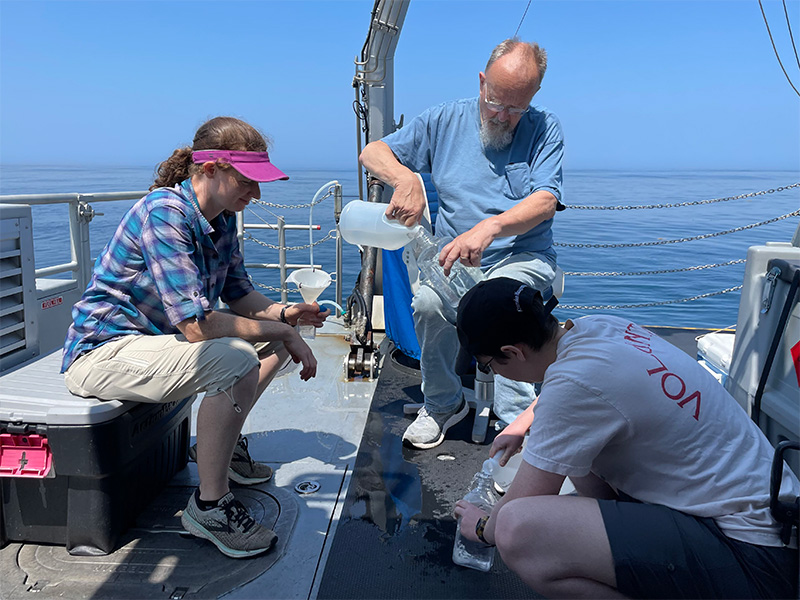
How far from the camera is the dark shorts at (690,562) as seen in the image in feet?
4.23

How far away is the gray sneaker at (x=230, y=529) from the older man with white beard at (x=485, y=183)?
3.05 feet

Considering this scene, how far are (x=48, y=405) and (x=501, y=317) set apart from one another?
135 centimetres

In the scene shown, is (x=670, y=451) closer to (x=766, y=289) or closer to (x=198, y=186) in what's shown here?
(x=766, y=289)

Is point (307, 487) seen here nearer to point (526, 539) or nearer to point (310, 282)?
point (526, 539)

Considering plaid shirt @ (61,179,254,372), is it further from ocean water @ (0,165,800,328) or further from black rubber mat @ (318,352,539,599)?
ocean water @ (0,165,800,328)

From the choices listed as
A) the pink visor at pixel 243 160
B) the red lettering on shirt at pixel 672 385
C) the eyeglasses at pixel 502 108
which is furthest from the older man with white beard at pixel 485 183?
the red lettering on shirt at pixel 672 385

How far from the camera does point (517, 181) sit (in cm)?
270

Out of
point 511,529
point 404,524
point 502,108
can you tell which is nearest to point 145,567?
point 404,524

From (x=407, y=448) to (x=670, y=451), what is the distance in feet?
4.95

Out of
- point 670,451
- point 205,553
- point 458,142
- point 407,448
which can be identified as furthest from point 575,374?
point 458,142

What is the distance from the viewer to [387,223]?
2824 mm

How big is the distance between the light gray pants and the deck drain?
0.69 m

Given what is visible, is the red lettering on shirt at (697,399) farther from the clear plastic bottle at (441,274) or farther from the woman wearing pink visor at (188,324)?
the clear plastic bottle at (441,274)

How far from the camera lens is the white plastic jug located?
9.33 ft
